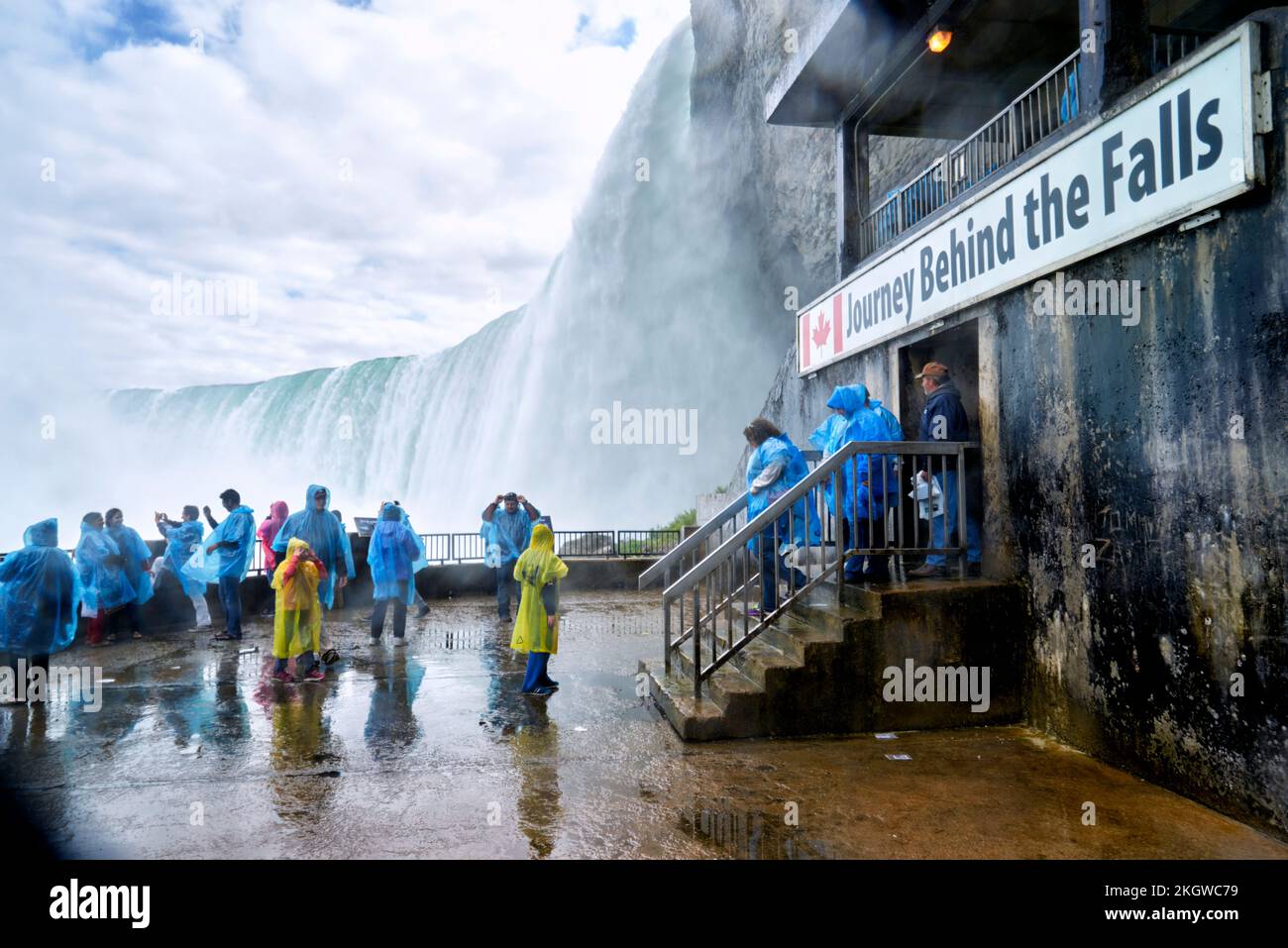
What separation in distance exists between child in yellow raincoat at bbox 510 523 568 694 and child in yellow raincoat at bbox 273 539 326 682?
2149 mm

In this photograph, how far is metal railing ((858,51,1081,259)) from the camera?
22.6 feet

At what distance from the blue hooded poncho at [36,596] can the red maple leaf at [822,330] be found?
8.03 meters

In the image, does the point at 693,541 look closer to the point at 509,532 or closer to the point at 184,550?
the point at 509,532

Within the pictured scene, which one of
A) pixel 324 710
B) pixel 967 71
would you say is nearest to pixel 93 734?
pixel 324 710

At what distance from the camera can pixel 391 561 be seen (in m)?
8.53

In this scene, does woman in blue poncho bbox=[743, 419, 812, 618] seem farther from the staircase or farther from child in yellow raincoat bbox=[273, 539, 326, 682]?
child in yellow raincoat bbox=[273, 539, 326, 682]

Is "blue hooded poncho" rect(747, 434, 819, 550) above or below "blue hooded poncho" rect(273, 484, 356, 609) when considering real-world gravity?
above

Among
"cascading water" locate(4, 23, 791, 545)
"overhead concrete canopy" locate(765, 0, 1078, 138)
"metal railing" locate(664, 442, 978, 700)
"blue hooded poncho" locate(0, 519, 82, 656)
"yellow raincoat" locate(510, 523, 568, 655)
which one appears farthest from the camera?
"cascading water" locate(4, 23, 791, 545)

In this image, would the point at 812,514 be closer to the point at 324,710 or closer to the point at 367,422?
the point at 324,710

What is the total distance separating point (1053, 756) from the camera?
4629 mm

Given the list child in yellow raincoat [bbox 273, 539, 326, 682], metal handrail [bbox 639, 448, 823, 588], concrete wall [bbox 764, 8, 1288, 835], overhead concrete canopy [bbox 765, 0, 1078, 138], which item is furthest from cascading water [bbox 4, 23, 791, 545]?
concrete wall [bbox 764, 8, 1288, 835]

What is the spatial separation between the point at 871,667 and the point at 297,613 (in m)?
5.16

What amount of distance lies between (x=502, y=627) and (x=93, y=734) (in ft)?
16.0

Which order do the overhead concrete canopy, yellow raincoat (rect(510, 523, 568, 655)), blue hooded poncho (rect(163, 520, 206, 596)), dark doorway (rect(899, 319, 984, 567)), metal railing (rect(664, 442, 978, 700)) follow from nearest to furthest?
metal railing (rect(664, 442, 978, 700))
dark doorway (rect(899, 319, 984, 567))
yellow raincoat (rect(510, 523, 568, 655))
the overhead concrete canopy
blue hooded poncho (rect(163, 520, 206, 596))
